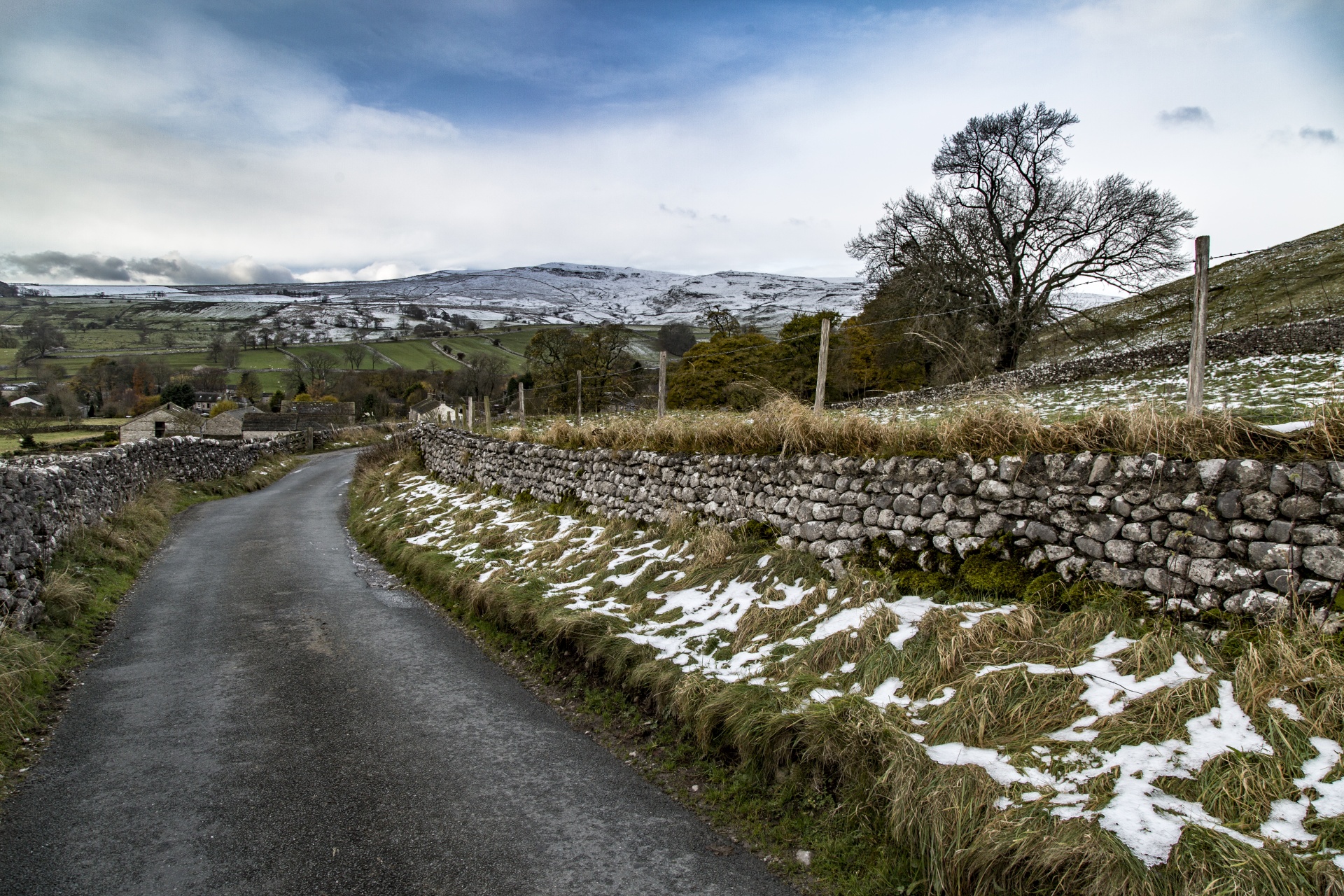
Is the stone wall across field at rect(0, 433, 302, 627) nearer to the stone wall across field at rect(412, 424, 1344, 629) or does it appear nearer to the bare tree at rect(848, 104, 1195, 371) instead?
the stone wall across field at rect(412, 424, 1344, 629)

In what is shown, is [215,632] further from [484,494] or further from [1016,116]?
[1016,116]

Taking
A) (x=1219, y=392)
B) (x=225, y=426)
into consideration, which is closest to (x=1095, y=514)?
(x=1219, y=392)

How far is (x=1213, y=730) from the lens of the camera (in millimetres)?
3725

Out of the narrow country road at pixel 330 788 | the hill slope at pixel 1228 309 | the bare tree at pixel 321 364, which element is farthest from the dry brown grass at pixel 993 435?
the bare tree at pixel 321 364

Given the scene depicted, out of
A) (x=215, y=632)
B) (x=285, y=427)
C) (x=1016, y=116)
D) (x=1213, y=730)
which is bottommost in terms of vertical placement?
(x=285, y=427)

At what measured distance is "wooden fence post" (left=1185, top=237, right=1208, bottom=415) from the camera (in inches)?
214

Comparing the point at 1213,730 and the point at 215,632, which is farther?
the point at 215,632

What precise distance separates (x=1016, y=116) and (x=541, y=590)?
27920 millimetres

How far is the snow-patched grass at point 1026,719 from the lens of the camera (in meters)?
3.17

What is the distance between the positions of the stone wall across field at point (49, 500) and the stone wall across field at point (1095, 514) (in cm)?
806

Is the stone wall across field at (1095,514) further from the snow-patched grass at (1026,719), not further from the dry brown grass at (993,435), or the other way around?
the snow-patched grass at (1026,719)

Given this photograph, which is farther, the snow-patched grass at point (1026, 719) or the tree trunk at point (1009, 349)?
the tree trunk at point (1009, 349)

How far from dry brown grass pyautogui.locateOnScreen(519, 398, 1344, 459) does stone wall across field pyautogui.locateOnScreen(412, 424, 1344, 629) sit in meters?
0.16

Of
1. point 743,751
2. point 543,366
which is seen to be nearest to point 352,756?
point 743,751
